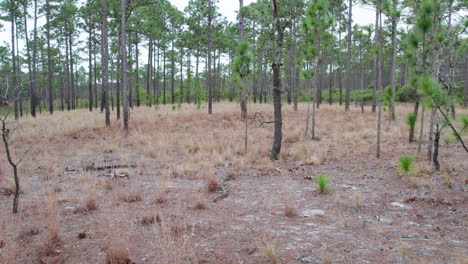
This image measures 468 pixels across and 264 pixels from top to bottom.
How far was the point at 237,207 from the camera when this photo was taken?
5129mm

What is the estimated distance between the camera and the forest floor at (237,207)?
137 inches

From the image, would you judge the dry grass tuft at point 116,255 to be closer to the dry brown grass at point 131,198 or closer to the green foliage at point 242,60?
the dry brown grass at point 131,198

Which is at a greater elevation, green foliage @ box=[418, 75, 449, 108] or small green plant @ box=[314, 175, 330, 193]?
green foliage @ box=[418, 75, 449, 108]

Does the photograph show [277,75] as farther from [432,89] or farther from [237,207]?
[432,89]

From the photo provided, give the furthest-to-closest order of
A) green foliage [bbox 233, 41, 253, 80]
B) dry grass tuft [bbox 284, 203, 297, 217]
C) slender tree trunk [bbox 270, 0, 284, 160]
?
1. green foliage [bbox 233, 41, 253, 80]
2. slender tree trunk [bbox 270, 0, 284, 160]
3. dry grass tuft [bbox 284, 203, 297, 217]

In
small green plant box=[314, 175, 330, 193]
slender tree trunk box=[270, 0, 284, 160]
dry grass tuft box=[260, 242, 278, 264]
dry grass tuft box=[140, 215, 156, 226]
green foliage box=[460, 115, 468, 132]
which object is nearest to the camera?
dry grass tuft box=[260, 242, 278, 264]

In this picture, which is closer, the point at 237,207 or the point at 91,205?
the point at 91,205

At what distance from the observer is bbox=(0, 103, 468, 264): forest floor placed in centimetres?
347

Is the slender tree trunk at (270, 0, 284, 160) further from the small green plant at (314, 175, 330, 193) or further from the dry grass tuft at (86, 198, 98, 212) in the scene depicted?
the dry grass tuft at (86, 198, 98, 212)

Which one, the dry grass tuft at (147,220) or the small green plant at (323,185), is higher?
the small green plant at (323,185)

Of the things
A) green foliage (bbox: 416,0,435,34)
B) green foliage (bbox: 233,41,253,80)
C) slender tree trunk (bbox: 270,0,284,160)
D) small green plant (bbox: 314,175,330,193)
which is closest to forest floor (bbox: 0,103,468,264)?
small green plant (bbox: 314,175,330,193)

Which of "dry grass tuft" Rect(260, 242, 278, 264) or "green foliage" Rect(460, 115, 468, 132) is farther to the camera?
"green foliage" Rect(460, 115, 468, 132)

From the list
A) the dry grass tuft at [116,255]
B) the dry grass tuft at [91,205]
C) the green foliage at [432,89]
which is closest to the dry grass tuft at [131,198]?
the dry grass tuft at [91,205]

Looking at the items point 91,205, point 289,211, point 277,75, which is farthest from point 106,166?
point 289,211
